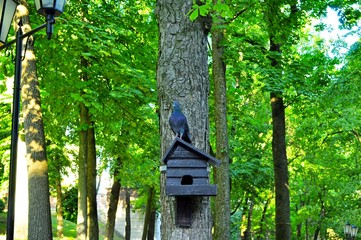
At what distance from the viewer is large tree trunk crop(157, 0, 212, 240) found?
5.09m

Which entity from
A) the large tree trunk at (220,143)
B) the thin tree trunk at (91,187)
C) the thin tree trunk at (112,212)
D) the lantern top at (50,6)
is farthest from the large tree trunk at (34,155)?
the thin tree trunk at (112,212)

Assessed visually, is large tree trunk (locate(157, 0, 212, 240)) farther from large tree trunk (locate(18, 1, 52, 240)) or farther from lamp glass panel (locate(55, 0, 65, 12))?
large tree trunk (locate(18, 1, 52, 240))

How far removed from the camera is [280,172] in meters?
14.6

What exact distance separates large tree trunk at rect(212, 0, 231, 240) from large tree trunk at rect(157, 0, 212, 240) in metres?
4.89

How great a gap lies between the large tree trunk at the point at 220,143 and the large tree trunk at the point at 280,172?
2.56 m

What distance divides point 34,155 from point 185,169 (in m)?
6.16

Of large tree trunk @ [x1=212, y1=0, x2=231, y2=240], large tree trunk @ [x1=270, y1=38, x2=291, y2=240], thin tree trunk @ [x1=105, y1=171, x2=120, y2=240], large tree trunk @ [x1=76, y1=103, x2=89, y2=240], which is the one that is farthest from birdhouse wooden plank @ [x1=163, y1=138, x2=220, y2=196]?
thin tree trunk @ [x1=105, y1=171, x2=120, y2=240]

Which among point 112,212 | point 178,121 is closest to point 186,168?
point 178,121

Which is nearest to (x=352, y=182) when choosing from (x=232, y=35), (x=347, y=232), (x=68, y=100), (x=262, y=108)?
(x=347, y=232)

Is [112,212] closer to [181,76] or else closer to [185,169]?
[181,76]

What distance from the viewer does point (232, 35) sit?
13977 millimetres

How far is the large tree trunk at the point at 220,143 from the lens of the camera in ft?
35.1

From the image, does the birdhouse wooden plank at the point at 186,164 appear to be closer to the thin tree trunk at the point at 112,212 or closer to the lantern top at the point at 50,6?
the lantern top at the point at 50,6

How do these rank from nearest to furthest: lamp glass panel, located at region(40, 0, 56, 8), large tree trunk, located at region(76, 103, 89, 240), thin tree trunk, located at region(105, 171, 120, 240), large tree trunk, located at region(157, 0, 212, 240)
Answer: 1. large tree trunk, located at region(157, 0, 212, 240)
2. lamp glass panel, located at region(40, 0, 56, 8)
3. large tree trunk, located at region(76, 103, 89, 240)
4. thin tree trunk, located at region(105, 171, 120, 240)
